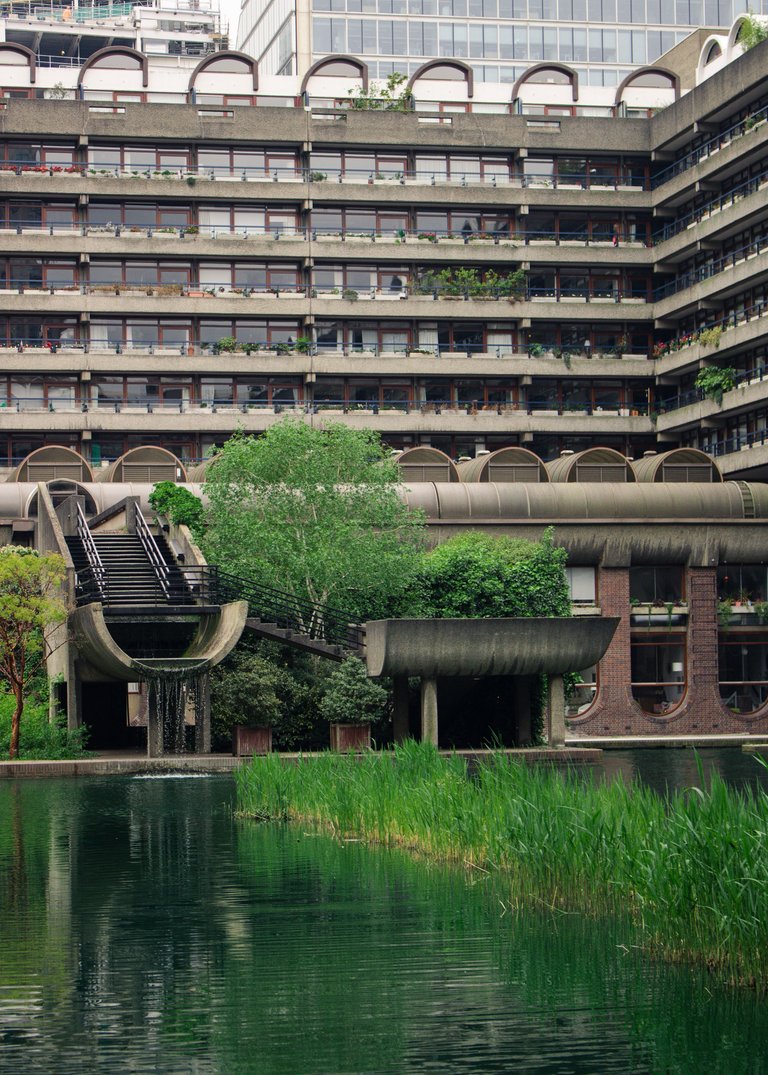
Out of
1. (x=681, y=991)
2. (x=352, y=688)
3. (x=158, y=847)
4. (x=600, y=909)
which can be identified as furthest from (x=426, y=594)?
(x=681, y=991)

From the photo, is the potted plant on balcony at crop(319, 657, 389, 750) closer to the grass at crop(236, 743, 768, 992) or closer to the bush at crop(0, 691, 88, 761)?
the bush at crop(0, 691, 88, 761)

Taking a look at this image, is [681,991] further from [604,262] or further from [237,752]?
[604,262]

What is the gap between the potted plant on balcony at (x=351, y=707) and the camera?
150 ft

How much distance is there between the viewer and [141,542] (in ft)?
179

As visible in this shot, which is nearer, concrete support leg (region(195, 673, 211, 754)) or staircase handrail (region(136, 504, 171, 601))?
concrete support leg (region(195, 673, 211, 754))

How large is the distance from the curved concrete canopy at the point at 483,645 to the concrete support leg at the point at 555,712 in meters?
0.82

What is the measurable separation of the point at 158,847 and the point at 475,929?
944 centimetres

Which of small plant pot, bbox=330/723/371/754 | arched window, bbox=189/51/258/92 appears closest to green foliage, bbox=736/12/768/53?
arched window, bbox=189/51/258/92

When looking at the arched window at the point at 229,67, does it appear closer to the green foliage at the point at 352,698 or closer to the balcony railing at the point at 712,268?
the balcony railing at the point at 712,268

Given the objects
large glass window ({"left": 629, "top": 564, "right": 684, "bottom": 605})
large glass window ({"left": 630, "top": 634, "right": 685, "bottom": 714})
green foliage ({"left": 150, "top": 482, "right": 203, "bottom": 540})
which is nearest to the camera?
green foliage ({"left": 150, "top": 482, "right": 203, "bottom": 540})

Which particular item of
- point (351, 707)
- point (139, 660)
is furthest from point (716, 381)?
point (139, 660)

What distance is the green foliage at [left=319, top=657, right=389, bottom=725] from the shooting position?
150 ft

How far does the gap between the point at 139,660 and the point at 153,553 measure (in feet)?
27.4

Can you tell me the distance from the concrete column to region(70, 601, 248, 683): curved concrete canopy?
2.14 feet
